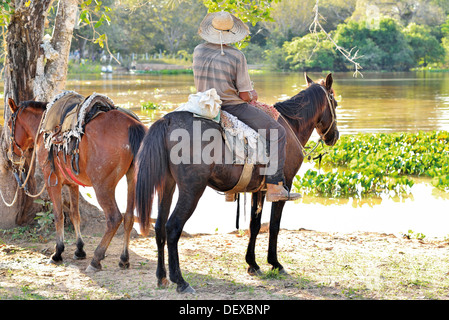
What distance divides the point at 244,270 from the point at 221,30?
2483 mm

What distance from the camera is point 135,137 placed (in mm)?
5828

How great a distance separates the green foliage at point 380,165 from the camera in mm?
10609

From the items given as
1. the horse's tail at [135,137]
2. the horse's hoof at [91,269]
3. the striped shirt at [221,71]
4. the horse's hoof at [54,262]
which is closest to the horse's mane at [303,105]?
the striped shirt at [221,71]

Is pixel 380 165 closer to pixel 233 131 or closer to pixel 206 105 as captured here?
pixel 233 131

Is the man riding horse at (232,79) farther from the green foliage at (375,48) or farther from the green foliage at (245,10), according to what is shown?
the green foliage at (375,48)

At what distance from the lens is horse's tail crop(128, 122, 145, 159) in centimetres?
580

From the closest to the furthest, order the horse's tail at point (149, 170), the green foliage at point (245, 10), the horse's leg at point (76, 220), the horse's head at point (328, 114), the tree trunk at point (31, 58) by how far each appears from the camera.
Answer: the horse's tail at point (149, 170) → the horse's head at point (328, 114) → the horse's leg at point (76, 220) → the tree trunk at point (31, 58) → the green foliage at point (245, 10)

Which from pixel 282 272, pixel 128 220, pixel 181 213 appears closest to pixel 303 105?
pixel 282 272

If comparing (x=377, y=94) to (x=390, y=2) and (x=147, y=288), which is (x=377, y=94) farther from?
(x=390, y=2)

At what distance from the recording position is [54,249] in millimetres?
6781

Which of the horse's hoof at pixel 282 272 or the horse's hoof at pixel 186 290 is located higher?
the horse's hoof at pixel 186 290

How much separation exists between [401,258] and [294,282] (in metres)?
1.46

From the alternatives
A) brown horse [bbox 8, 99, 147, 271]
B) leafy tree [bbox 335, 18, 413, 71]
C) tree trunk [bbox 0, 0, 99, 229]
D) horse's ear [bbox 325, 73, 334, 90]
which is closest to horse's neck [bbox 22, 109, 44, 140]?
brown horse [bbox 8, 99, 147, 271]

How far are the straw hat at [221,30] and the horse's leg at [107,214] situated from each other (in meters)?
1.86
